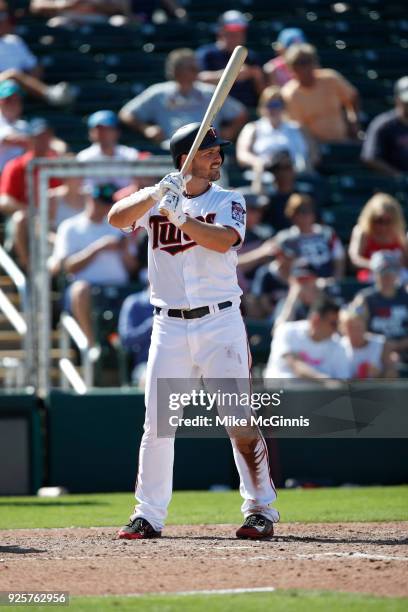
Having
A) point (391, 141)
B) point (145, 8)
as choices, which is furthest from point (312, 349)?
point (145, 8)

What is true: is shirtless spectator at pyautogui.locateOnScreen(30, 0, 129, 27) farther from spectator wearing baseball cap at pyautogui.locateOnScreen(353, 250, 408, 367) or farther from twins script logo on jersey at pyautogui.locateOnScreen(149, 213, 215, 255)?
twins script logo on jersey at pyautogui.locateOnScreen(149, 213, 215, 255)

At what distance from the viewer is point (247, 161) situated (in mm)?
13320

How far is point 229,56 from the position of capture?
50.0ft

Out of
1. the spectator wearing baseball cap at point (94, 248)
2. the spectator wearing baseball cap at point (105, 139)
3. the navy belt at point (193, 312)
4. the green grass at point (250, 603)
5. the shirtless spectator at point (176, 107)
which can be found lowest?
the green grass at point (250, 603)

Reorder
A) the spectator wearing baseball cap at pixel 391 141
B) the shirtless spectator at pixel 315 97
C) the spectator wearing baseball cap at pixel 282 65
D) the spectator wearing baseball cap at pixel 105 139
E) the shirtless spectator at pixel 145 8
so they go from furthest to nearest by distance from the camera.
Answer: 1. the shirtless spectator at pixel 145 8
2. the spectator wearing baseball cap at pixel 282 65
3. the shirtless spectator at pixel 315 97
4. the spectator wearing baseball cap at pixel 391 141
5. the spectator wearing baseball cap at pixel 105 139

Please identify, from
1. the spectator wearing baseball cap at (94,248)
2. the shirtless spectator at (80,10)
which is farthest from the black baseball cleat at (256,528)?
the shirtless spectator at (80,10)

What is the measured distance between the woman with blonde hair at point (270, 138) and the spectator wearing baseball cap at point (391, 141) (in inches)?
33.8

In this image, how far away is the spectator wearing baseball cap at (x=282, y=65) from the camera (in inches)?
595

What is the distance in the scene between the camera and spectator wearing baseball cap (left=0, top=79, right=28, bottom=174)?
13.1 m

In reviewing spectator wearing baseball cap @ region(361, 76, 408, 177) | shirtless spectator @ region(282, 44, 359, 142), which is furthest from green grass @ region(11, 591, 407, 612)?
shirtless spectator @ region(282, 44, 359, 142)

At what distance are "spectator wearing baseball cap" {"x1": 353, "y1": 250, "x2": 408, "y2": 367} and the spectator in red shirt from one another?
316 centimetres

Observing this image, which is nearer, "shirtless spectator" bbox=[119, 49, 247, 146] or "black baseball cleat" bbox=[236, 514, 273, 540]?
"black baseball cleat" bbox=[236, 514, 273, 540]

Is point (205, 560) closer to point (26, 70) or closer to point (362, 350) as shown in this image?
point (362, 350)

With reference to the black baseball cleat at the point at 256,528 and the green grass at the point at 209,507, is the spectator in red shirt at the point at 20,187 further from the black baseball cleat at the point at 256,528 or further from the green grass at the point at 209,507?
the black baseball cleat at the point at 256,528
